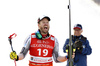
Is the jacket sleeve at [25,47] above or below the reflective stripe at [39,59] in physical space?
above

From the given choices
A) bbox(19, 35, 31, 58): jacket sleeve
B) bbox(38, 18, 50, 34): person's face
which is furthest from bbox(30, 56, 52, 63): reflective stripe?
bbox(38, 18, 50, 34): person's face

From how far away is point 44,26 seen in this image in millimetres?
4406

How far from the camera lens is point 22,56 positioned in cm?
439

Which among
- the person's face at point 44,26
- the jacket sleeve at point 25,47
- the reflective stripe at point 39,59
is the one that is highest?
the person's face at point 44,26

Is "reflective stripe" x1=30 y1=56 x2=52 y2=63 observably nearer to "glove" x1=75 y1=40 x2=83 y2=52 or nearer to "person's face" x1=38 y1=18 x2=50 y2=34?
"person's face" x1=38 y1=18 x2=50 y2=34

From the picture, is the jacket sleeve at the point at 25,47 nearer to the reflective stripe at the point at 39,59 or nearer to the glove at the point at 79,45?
the reflective stripe at the point at 39,59

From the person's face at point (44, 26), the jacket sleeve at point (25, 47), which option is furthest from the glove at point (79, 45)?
the jacket sleeve at point (25, 47)

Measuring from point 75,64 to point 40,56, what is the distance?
1337 millimetres

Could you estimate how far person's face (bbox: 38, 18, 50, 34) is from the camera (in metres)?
4.41

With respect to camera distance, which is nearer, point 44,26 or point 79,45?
point 44,26

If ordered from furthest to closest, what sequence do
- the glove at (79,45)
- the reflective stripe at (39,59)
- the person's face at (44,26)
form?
the glove at (79,45)
the reflective stripe at (39,59)
the person's face at (44,26)

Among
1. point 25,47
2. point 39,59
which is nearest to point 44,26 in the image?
point 25,47

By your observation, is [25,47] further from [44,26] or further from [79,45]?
[79,45]

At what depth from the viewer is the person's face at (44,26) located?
4.41 metres
